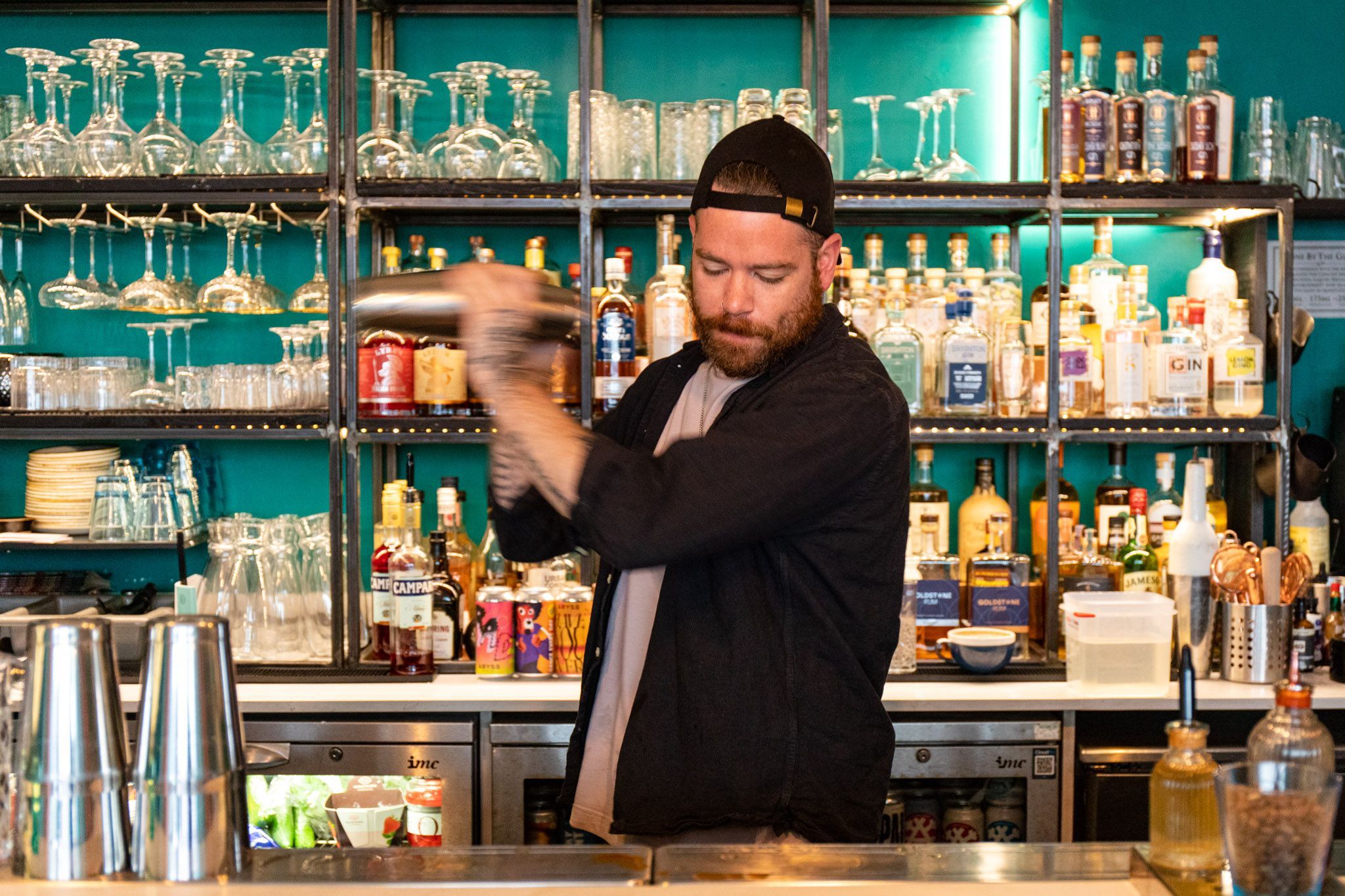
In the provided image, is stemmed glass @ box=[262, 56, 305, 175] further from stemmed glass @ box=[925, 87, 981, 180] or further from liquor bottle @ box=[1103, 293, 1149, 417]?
liquor bottle @ box=[1103, 293, 1149, 417]

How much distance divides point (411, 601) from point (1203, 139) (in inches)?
79.9

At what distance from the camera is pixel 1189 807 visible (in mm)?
1216

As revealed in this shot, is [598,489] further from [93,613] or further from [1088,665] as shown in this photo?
[93,613]

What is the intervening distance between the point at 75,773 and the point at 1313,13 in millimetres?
3363

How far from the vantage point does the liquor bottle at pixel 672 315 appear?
9.51 feet

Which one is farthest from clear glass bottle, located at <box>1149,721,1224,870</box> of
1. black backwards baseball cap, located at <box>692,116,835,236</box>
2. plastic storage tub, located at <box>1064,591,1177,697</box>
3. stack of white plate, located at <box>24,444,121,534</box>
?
stack of white plate, located at <box>24,444,121,534</box>

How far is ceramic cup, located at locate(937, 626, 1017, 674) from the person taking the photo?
2.75 m

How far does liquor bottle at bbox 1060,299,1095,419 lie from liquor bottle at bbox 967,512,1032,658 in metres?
0.36

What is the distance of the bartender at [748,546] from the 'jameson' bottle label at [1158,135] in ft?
4.81

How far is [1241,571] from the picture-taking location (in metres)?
2.76

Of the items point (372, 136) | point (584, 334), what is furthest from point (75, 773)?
point (372, 136)

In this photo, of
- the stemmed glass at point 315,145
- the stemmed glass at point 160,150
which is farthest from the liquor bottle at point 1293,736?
the stemmed glass at point 160,150

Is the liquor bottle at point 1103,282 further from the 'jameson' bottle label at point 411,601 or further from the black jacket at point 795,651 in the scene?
the 'jameson' bottle label at point 411,601

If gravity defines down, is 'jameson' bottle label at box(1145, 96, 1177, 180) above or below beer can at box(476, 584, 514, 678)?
above
